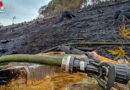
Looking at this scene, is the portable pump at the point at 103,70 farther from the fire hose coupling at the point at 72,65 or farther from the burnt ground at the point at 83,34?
the burnt ground at the point at 83,34

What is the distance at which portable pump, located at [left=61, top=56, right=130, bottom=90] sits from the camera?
1.82 feet

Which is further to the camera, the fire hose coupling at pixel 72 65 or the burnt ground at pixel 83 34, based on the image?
the burnt ground at pixel 83 34

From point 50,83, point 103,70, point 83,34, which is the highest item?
point 83,34

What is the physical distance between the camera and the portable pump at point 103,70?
0.55m

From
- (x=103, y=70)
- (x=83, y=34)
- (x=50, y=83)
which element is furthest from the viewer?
(x=83, y=34)

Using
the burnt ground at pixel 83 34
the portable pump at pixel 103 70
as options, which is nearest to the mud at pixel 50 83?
the portable pump at pixel 103 70

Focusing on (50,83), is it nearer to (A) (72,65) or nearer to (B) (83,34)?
(A) (72,65)

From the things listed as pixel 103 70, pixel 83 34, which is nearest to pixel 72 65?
pixel 103 70

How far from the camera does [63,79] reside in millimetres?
803

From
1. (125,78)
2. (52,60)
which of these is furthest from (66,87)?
(125,78)

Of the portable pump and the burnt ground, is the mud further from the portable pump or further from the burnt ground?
the burnt ground

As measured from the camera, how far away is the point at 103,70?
2.00 ft

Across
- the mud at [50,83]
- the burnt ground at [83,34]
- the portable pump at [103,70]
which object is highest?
the burnt ground at [83,34]

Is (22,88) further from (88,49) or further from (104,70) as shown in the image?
(88,49)
